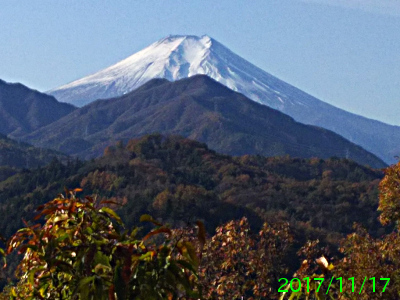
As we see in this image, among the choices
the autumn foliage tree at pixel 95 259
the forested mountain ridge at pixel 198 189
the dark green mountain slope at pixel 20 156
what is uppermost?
the autumn foliage tree at pixel 95 259

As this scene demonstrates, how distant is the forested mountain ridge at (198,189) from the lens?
89062mm

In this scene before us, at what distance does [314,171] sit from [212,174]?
3465 cm

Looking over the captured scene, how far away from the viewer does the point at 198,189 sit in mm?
101375

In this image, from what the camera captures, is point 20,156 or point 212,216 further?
point 20,156

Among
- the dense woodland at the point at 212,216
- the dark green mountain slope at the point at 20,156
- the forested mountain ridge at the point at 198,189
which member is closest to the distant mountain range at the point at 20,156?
the dark green mountain slope at the point at 20,156

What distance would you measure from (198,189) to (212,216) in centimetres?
1438

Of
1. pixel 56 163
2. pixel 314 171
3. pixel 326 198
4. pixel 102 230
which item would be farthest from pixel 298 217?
pixel 102 230

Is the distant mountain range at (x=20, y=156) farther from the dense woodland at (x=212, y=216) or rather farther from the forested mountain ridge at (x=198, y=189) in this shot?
the forested mountain ridge at (x=198, y=189)

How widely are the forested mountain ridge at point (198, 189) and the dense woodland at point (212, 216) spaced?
0.24 m

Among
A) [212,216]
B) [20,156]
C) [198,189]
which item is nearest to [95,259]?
[212,216]

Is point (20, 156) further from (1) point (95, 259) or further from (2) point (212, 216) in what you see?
(1) point (95, 259)

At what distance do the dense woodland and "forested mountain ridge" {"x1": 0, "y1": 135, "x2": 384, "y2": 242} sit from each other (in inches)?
9.3

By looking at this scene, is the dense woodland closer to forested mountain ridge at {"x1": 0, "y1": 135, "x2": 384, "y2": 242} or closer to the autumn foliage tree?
the autumn foliage tree

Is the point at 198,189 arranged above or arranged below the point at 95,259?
below
